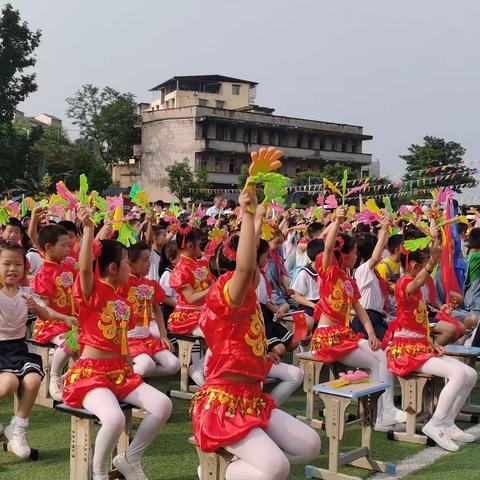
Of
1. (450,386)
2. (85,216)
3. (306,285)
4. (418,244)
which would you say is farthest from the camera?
(306,285)

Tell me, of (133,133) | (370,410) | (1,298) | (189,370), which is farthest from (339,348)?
(133,133)

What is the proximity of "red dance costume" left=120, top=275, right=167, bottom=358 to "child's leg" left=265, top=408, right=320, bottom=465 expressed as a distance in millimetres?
2554

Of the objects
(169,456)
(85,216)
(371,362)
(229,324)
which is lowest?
(169,456)

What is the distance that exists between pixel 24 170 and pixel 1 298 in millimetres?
30870

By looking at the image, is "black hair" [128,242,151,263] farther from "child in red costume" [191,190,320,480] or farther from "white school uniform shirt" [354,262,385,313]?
"child in red costume" [191,190,320,480]

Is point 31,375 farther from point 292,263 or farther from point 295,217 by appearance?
point 295,217

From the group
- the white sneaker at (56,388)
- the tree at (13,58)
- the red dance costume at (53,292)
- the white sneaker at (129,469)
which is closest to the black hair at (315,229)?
the red dance costume at (53,292)

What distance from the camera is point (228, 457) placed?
3.77 meters

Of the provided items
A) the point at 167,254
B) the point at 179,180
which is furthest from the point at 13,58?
the point at 167,254

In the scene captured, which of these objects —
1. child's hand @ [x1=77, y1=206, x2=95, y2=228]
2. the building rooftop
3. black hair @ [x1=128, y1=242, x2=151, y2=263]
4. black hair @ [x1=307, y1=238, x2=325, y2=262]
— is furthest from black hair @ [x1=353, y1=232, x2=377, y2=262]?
the building rooftop

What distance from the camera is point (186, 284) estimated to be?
6.98m

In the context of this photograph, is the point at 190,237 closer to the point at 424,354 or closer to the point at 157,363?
the point at 157,363

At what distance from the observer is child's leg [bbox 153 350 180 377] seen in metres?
6.16

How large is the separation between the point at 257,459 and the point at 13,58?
1421 inches
